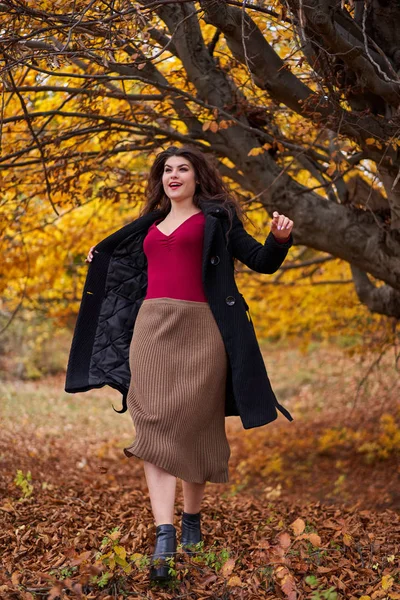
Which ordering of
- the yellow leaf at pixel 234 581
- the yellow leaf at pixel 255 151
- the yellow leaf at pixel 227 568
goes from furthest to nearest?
the yellow leaf at pixel 255 151 → the yellow leaf at pixel 227 568 → the yellow leaf at pixel 234 581

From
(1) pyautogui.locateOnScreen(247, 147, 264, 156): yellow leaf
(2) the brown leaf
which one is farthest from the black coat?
(1) pyautogui.locateOnScreen(247, 147, 264, 156): yellow leaf

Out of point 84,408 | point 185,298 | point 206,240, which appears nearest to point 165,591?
point 185,298

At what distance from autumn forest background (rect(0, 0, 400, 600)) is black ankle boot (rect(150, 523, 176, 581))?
8 cm

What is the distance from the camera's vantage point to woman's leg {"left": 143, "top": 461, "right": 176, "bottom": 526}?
337 cm

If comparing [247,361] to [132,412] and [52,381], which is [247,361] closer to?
[132,412]

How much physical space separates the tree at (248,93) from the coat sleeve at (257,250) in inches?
30.0

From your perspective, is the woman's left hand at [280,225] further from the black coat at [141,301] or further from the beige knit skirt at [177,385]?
the beige knit skirt at [177,385]

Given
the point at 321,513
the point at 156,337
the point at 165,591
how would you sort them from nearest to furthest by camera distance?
the point at 165,591
the point at 156,337
the point at 321,513

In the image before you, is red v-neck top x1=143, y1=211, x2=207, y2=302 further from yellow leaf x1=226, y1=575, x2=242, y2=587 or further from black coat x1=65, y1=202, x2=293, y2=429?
yellow leaf x1=226, y1=575, x2=242, y2=587

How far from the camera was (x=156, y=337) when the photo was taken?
3461 mm

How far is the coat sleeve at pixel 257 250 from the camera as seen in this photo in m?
3.36

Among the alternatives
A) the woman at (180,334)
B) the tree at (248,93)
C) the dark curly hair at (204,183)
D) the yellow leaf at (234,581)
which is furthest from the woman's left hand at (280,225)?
the yellow leaf at (234,581)

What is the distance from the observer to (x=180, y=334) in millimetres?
3471

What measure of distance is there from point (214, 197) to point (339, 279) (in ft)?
17.2
